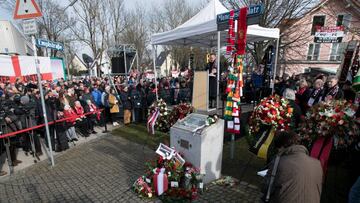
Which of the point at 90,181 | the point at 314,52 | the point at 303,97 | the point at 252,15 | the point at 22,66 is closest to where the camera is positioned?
the point at 252,15

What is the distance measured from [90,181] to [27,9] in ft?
13.7

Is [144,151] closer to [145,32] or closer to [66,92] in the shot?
[66,92]

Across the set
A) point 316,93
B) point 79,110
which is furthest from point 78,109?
point 316,93

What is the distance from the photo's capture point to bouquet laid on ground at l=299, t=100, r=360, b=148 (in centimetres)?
328

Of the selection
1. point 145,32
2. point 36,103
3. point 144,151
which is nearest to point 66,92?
point 36,103

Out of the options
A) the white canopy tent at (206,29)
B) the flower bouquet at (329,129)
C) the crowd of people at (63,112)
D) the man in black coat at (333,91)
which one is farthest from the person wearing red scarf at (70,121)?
the man in black coat at (333,91)

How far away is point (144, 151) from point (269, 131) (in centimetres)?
366

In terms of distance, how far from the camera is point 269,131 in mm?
4250

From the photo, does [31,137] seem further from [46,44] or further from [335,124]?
[335,124]

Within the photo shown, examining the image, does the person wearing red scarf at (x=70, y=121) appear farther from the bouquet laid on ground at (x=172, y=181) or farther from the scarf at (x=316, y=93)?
the scarf at (x=316, y=93)

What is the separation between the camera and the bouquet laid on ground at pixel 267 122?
13.5 ft

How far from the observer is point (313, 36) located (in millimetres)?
21188

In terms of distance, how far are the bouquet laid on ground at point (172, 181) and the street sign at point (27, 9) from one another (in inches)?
167

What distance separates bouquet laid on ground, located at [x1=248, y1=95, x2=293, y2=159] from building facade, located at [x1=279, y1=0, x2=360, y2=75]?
5.82m
